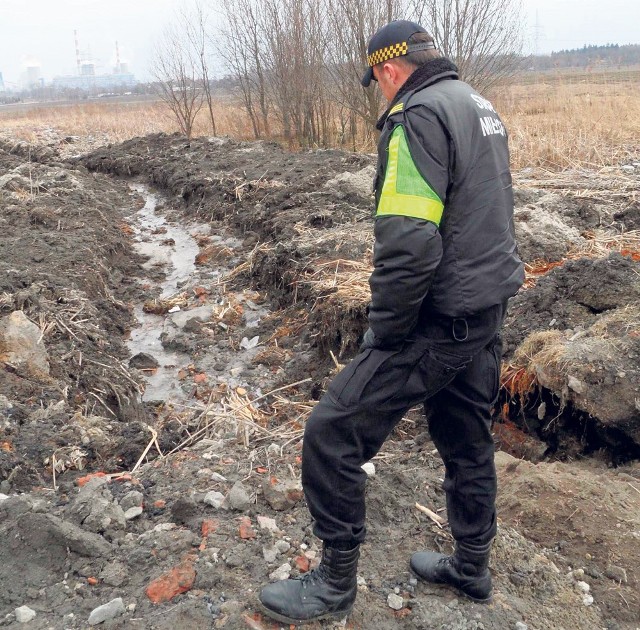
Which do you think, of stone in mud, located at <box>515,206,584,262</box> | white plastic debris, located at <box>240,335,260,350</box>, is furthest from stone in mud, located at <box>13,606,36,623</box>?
stone in mud, located at <box>515,206,584,262</box>

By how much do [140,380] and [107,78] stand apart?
194176 mm

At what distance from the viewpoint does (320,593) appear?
8.22 feet

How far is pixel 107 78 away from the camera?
178 meters

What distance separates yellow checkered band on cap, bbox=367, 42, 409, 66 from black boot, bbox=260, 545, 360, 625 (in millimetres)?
1880

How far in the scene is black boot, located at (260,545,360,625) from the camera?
248 cm

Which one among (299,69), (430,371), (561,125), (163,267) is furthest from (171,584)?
(299,69)

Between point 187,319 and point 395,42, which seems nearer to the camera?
point 395,42

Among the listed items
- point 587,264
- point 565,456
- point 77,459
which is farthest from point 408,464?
point 587,264

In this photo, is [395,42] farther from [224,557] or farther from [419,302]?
[224,557]

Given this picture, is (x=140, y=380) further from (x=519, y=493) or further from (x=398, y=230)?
(x=398, y=230)

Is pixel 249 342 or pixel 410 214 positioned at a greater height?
pixel 410 214

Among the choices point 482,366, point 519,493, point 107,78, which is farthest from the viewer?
point 107,78

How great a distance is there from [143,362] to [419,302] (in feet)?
14.6

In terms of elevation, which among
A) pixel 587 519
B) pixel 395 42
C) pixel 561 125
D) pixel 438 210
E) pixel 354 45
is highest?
pixel 354 45
